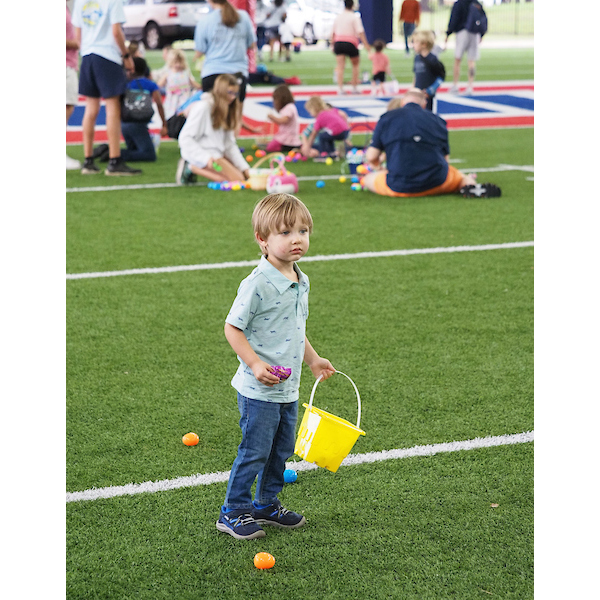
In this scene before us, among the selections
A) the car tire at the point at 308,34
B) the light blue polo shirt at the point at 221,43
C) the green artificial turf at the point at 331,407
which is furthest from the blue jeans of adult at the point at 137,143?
the car tire at the point at 308,34

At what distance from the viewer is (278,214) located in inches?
112

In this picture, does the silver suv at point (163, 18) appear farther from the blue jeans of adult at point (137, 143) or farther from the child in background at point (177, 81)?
the blue jeans of adult at point (137, 143)

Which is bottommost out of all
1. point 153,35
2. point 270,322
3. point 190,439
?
point 190,439

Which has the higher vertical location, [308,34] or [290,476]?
[308,34]

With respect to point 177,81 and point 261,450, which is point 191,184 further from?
point 261,450

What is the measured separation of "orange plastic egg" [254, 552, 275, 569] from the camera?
2.87 metres

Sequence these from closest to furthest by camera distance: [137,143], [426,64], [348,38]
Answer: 1. [137,143]
2. [426,64]
3. [348,38]

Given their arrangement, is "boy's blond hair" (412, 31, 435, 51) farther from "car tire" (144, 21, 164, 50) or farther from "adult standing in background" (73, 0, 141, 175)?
"car tire" (144, 21, 164, 50)

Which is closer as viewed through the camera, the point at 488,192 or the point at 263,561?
the point at 263,561

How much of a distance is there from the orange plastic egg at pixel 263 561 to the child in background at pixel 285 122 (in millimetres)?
9647

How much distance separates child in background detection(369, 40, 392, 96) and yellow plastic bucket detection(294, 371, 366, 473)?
61.1 ft

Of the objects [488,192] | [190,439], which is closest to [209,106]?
[488,192]

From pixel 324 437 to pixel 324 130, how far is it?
9501mm
